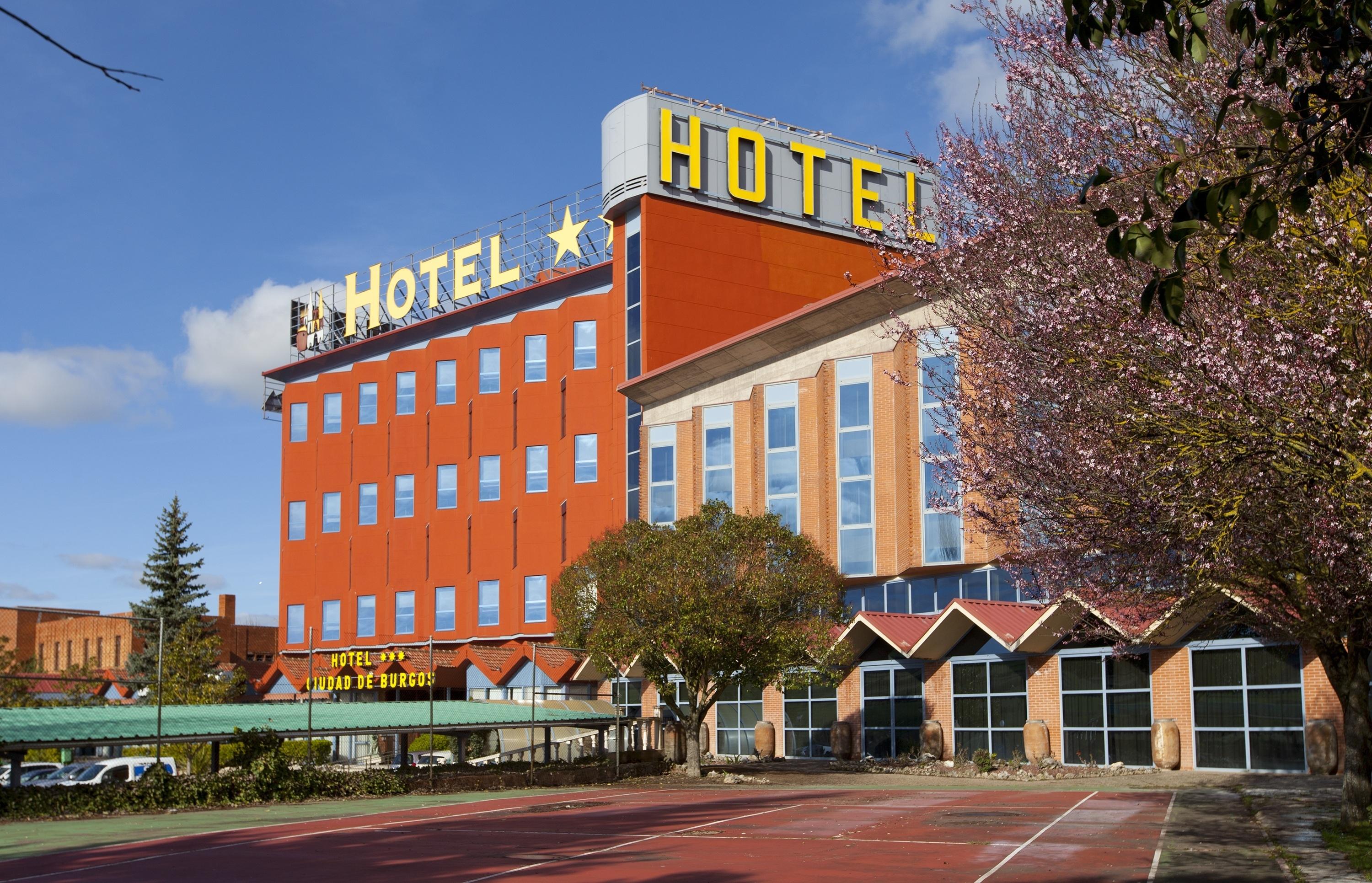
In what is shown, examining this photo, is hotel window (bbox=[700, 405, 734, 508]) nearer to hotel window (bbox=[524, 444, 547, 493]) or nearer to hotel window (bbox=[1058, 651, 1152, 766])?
hotel window (bbox=[524, 444, 547, 493])

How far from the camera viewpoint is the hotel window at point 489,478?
66750mm

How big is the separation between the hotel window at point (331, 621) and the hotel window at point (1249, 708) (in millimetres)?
49790

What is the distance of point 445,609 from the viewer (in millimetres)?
68625

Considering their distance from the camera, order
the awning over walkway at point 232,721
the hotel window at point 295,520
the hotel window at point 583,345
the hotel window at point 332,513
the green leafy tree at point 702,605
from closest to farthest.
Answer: the awning over walkway at point 232,721 < the green leafy tree at point 702,605 < the hotel window at point 583,345 < the hotel window at point 332,513 < the hotel window at point 295,520

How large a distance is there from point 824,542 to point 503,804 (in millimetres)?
21928

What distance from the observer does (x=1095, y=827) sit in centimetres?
2144

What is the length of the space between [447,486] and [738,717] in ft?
78.2

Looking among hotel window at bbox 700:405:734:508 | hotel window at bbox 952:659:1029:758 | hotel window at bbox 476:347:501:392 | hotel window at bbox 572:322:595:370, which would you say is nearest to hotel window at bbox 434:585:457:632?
hotel window at bbox 476:347:501:392

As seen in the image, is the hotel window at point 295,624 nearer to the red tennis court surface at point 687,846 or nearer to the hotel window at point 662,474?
the hotel window at point 662,474

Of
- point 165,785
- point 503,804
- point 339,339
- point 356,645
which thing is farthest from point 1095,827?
point 339,339

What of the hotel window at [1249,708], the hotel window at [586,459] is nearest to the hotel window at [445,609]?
the hotel window at [586,459]

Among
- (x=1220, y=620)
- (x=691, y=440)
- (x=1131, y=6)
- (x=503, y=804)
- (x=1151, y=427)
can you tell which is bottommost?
(x=503, y=804)

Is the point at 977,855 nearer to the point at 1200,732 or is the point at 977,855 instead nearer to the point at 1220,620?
the point at 1220,620

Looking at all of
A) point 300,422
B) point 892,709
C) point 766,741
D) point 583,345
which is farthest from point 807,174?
point 300,422
